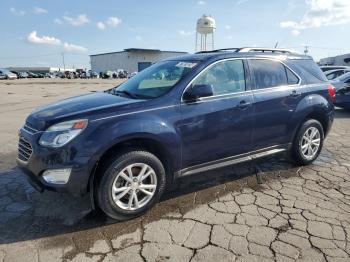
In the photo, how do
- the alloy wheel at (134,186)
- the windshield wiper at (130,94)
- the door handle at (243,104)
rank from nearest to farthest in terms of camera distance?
the alloy wheel at (134,186) < the windshield wiper at (130,94) < the door handle at (243,104)

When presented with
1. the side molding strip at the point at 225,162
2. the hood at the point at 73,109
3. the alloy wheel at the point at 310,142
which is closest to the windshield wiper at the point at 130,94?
the hood at the point at 73,109

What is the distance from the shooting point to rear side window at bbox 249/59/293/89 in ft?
15.4

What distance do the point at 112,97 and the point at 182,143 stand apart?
1.07 meters

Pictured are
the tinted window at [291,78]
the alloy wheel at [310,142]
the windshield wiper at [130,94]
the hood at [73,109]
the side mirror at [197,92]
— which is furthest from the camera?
the alloy wheel at [310,142]

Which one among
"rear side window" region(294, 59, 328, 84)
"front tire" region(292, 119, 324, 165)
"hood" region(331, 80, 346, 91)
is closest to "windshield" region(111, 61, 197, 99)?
"rear side window" region(294, 59, 328, 84)

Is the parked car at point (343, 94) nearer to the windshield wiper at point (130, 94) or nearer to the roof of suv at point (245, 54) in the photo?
the roof of suv at point (245, 54)

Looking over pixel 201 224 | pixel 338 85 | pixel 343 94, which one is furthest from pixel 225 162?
pixel 338 85

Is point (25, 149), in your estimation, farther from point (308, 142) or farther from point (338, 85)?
point (338, 85)

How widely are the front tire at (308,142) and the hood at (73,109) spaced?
9.25 feet

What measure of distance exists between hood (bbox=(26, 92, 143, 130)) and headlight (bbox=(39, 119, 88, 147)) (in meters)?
0.08

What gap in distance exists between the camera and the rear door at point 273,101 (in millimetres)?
4621

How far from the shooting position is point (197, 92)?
153 inches

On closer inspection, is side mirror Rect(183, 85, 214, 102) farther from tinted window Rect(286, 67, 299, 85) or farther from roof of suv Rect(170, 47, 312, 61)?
tinted window Rect(286, 67, 299, 85)

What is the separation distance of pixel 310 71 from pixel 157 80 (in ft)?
8.63
